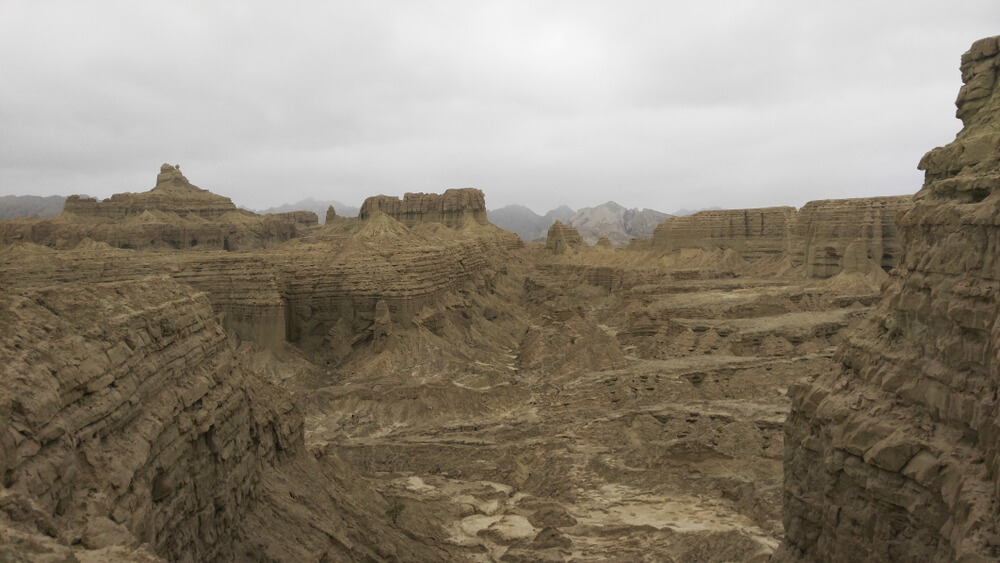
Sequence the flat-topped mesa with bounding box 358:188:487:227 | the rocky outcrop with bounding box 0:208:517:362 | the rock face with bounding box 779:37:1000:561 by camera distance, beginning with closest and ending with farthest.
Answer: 1. the rock face with bounding box 779:37:1000:561
2. the rocky outcrop with bounding box 0:208:517:362
3. the flat-topped mesa with bounding box 358:188:487:227

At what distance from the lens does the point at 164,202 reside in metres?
65.9

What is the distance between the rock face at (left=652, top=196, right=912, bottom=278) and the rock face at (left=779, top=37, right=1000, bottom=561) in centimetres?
3615

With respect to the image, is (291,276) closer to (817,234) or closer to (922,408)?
(922,408)

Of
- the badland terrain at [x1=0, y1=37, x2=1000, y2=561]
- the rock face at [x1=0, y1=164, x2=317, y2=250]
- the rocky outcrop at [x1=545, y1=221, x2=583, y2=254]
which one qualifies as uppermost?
the rock face at [x1=0, y1=164, x2=317, y2=250]

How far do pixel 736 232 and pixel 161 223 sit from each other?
166 feet

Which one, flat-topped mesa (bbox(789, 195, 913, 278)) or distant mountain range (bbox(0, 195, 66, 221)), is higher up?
distant mountain range (bbox(0, 195, 66, 221))

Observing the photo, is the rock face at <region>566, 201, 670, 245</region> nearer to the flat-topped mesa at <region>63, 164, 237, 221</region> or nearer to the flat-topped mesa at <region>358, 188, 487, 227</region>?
the flat-topped mesa at <region>358, 188, 487, 227</region>

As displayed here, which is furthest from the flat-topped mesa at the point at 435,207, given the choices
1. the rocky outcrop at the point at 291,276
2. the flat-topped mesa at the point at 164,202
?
the rocky outcrop at the point at 291,276

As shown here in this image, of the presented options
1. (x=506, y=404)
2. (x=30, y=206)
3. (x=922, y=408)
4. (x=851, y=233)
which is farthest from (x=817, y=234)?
(x=30, y=206)

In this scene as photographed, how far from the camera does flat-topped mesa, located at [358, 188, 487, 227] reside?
8088 cm

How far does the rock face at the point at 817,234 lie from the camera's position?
47.0 meters

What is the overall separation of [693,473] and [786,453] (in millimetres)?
9610

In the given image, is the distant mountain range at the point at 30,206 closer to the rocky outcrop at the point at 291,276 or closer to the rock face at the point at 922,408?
the rocky outcrop at the point at 291,276

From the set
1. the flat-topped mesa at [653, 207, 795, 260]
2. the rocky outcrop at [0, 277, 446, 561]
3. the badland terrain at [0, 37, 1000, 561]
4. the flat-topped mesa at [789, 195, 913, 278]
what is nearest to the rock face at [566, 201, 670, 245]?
the flat-topped mesa at [653, 207, 795, 260]
